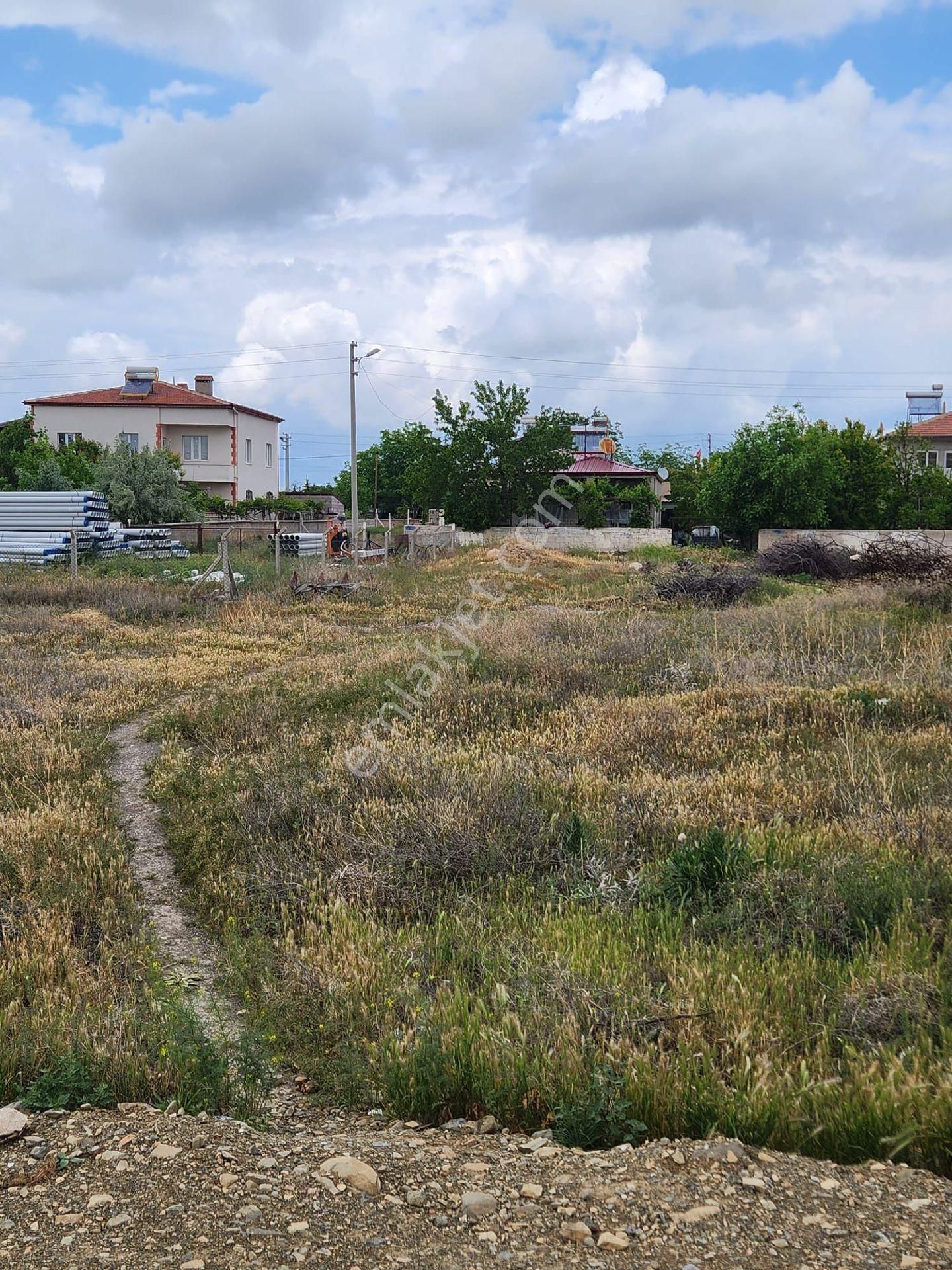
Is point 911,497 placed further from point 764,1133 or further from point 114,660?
point 764,1133

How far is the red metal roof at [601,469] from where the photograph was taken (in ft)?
164

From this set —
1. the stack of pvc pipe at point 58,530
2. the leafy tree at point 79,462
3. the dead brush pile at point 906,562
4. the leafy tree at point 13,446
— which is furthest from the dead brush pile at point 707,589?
the leafy tree at point 13,446

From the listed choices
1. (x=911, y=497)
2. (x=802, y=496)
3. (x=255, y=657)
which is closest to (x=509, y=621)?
(x=255, y=657)

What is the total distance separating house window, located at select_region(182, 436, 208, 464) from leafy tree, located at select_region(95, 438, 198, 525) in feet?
56.5

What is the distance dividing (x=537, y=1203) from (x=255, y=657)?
459 inches

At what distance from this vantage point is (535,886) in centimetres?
576

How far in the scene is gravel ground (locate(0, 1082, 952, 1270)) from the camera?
2.74m

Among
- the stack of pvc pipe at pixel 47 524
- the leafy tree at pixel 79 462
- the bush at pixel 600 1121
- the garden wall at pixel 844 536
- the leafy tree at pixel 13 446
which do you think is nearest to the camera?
the bush at pixel 600 1121

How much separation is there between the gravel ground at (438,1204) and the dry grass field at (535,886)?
30 centimetres

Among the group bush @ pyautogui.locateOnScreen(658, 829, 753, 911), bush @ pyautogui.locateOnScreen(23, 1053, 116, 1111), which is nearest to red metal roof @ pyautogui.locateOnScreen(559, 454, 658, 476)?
bush @ pyautogui.locateOnScreen(658, 829, 753, 911)

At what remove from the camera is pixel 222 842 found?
690cm

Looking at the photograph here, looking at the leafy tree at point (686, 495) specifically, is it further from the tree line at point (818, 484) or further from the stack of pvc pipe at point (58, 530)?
the stack of pvc pipe at point (58, 530)

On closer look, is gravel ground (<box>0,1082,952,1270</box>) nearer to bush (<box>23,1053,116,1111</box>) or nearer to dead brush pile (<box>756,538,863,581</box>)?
bush (<box>23,1053,116,1111</box>)

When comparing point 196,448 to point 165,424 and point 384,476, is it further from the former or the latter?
point 384,476
